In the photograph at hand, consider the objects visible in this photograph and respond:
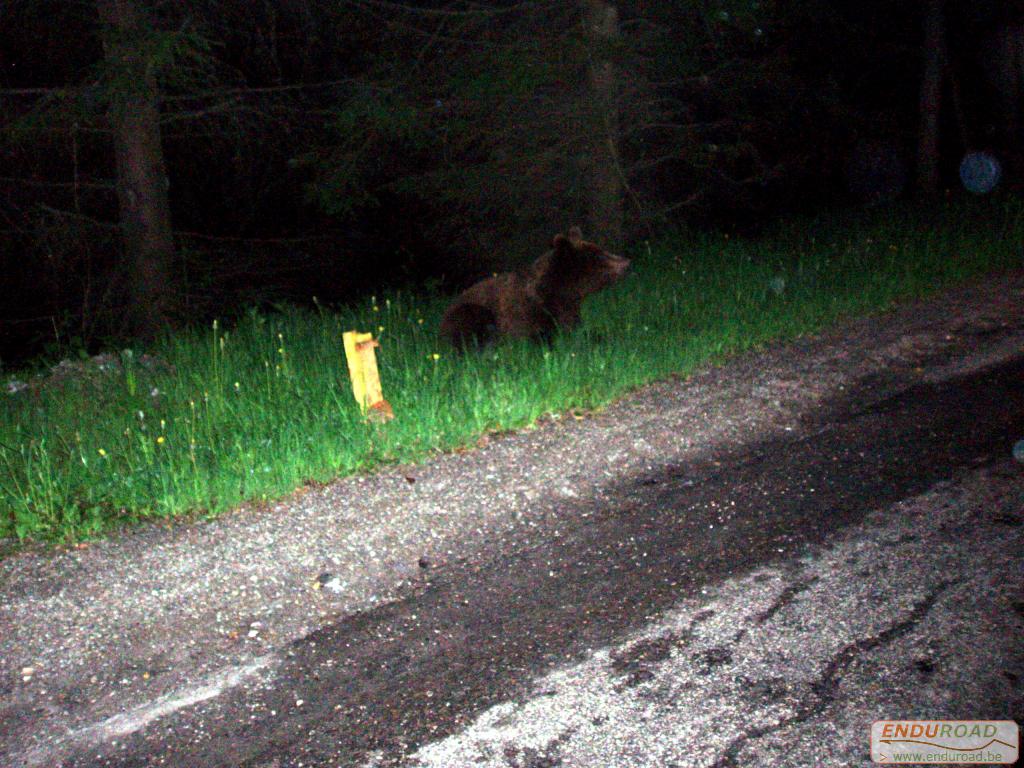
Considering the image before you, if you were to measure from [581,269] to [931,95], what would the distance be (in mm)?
10048

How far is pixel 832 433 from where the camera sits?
5.90m

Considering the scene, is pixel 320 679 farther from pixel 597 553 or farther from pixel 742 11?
pixel 742 11

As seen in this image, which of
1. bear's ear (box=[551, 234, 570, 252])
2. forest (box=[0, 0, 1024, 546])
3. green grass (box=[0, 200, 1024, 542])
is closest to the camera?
green grass (box=[0, 200, 1024, 542])

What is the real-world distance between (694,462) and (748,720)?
100 inches

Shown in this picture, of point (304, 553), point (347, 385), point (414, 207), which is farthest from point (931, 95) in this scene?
point (304, 553)

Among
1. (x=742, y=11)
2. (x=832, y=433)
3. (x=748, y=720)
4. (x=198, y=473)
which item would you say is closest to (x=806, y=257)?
(x=742, y=11)

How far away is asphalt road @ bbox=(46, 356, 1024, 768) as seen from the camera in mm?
3223

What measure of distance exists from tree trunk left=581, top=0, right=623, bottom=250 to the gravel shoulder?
4038 mm

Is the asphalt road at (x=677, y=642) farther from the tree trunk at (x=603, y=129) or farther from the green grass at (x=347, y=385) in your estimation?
the tree trunk at (x=603, y=129)

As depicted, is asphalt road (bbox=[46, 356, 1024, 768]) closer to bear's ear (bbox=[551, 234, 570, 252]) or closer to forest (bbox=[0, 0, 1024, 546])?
forest (bbox=[0, 0, 1024, 546])

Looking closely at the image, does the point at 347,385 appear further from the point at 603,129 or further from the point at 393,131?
the point at 603,129

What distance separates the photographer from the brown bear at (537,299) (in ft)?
26.4

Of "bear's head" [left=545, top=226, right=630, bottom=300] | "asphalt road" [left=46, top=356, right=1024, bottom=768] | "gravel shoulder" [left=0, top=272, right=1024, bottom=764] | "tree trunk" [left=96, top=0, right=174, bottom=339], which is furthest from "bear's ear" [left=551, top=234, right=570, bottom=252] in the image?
"tree trunk" [left=96, top=0, right=174, bottom=339]

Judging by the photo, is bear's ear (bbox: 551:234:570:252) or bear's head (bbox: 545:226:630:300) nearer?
bear's ear (bbox: 551:234:570:252)
